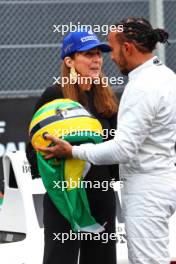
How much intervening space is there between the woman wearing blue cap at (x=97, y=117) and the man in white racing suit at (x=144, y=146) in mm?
454

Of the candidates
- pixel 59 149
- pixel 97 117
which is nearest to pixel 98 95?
pixel 97 117

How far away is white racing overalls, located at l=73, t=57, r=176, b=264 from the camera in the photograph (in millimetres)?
3859

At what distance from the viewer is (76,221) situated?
4.31m

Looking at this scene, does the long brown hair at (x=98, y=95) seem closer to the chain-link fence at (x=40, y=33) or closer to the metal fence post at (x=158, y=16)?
the metal fence post at (x=158, y=16)

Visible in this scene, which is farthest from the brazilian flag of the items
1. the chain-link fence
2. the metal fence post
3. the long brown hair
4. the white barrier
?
the chain-link fence

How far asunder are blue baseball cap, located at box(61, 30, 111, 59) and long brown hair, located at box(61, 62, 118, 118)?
0.30 feet

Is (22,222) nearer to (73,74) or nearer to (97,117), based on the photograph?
(97,117)

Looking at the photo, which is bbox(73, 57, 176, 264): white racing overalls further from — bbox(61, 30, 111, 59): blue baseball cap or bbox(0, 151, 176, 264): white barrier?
bbox(0, 151, 176, 264): white barrier

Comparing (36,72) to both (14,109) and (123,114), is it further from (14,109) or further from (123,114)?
(123,114)

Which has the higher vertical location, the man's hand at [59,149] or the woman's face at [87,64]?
the woman's face at [87,64]

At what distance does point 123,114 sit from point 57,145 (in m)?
0.41

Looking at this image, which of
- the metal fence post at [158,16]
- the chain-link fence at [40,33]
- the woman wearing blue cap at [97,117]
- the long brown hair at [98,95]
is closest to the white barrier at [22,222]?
the woman wearing blue cap at [97,117]

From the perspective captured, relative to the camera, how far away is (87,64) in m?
4.54

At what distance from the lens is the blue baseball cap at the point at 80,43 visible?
452 cm
